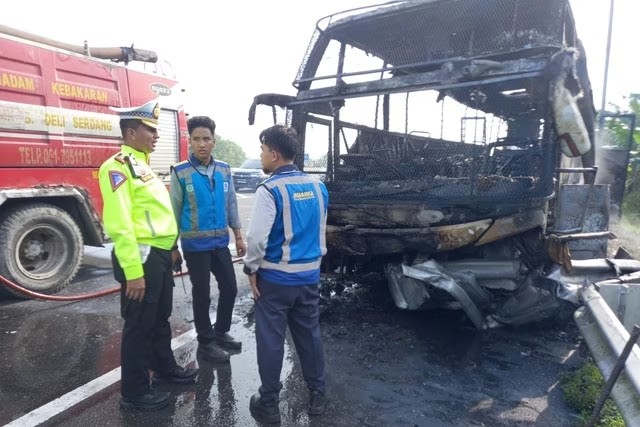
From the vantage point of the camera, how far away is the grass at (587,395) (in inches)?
96.3

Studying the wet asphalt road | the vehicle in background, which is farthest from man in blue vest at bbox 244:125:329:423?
the vehicle in background

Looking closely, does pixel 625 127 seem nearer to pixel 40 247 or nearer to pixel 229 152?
pixel 40 247

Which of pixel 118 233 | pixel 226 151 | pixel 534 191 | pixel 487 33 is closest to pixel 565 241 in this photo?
pixel 534 191

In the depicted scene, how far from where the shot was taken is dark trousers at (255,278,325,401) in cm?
248

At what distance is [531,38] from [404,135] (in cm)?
136

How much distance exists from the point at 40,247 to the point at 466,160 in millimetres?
4631

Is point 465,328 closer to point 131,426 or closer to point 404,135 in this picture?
point 404,135

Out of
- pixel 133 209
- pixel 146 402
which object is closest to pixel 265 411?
pixel 146 402

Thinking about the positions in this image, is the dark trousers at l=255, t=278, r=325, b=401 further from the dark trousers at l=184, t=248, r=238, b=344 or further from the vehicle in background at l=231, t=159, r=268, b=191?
the vehicle in background at l=231, t=159, r=268, b=191

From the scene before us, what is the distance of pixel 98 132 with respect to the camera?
17.9ft

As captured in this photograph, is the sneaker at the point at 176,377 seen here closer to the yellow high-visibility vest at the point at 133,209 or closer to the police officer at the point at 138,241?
the police officer at the point at 138,241

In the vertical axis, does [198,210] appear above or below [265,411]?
above

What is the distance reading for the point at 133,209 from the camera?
248 cm

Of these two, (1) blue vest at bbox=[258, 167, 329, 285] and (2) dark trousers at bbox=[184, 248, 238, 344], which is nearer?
(1) blue vest at bbox=[258, 167, 329, 285]
